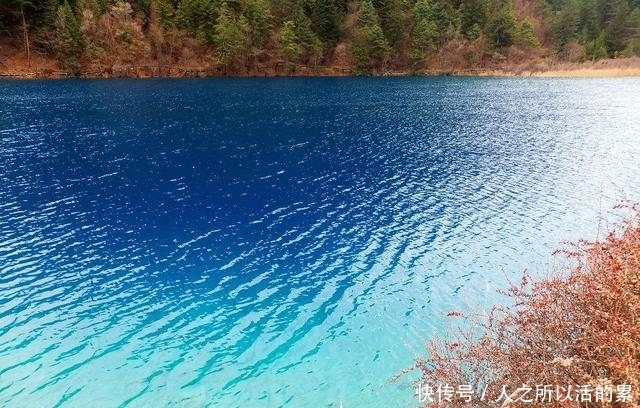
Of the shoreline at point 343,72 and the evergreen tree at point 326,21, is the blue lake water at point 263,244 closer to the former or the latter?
the shoreline at point 343,72

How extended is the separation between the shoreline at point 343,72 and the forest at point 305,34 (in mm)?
1265

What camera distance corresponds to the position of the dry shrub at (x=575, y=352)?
7.03m

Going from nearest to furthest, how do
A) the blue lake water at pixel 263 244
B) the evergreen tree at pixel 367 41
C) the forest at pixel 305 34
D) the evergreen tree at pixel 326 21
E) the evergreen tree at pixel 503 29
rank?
1. the blue lake water at pixel 263 244
2. the forest at pixel 305 34
3. the evergreen tree at pixel 367 41
4. the evergreen tree at pixel 326 21
5. the evergreen tree at pixel 503 29

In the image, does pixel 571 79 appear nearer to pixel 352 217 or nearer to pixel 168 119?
pixel 168 119

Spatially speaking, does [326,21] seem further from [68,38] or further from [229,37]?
[68,38]

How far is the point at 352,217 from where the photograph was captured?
2470 centimetres

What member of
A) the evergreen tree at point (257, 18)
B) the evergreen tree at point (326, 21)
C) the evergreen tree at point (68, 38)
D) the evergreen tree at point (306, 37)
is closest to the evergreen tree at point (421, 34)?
the evergreen tree at point (326, 21)

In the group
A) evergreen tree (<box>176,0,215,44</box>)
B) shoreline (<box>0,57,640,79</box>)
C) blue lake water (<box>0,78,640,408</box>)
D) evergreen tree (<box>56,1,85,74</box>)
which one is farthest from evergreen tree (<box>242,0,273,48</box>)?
blue lake water (<box>0,78,640,408</box>)

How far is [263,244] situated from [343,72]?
4338 inches

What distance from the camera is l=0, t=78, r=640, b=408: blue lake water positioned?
12.8 metres

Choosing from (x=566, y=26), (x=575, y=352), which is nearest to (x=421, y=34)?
(x=566, y=26)

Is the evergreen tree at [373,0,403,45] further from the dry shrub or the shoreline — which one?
the dry shrub

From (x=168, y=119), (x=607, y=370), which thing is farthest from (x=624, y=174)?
(x=168, y=119)

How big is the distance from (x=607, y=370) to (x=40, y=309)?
16.5 m
